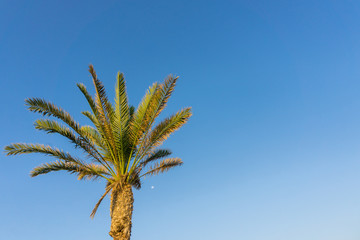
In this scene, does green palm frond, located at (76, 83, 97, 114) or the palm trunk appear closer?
the palm trunk

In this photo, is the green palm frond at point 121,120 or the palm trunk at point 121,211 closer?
the palm trunk at point 121,211

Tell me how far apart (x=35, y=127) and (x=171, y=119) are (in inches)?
209

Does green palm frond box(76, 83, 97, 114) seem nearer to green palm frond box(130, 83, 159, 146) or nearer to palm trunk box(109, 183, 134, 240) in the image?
green palm frond box(130, 83, 159, 146)

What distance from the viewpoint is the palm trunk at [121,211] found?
11188 millimetres

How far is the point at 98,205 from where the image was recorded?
1238 cm

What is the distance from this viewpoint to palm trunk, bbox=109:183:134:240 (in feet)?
36.7

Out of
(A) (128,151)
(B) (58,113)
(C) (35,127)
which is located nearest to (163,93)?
(A) (128,151)

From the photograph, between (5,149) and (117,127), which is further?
(117,127)

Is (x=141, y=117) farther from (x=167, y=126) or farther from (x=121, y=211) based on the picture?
(x=121, y=211)

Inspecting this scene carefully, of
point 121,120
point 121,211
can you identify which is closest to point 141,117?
point 121,120

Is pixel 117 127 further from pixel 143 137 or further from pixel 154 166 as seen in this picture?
pixel 154 166

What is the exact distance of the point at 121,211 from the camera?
11453 mm

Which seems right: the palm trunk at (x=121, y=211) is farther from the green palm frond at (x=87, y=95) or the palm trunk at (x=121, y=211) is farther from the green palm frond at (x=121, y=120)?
the green palm frond at (x=87, y=95)

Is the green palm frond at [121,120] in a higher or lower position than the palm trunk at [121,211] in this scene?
higher
